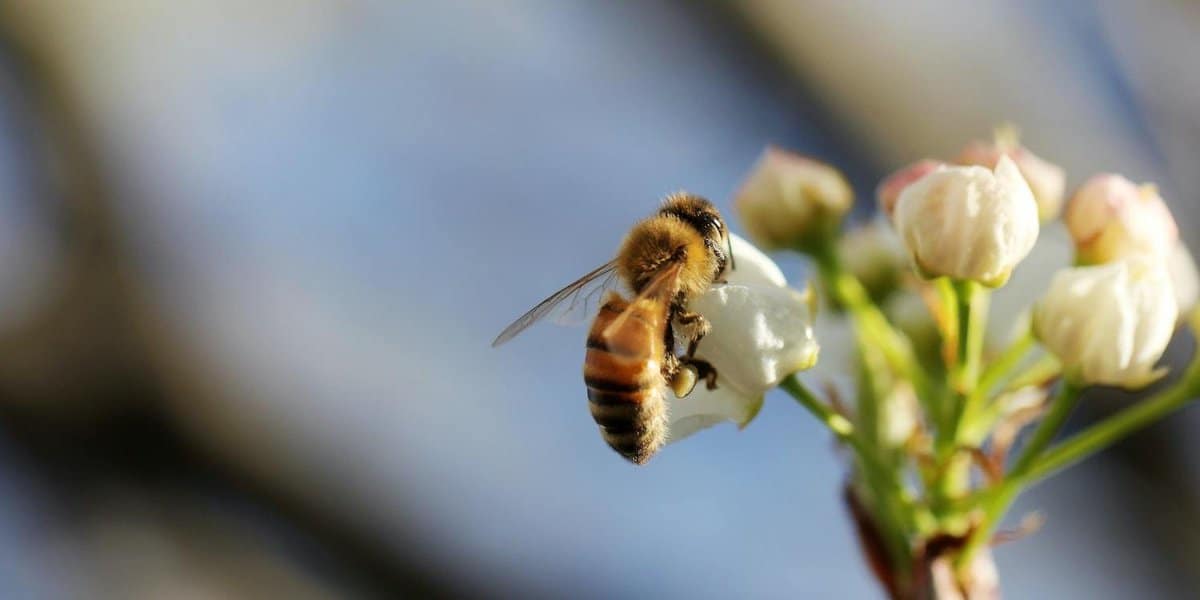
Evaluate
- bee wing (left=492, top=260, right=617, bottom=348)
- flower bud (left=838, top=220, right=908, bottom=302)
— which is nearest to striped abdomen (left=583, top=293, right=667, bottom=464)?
bee wing (left=492, top=260, right=617, bottom=348)

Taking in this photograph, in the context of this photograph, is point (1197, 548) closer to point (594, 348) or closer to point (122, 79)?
point (594, 348)

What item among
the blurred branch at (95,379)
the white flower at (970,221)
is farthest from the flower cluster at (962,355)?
the blurred branch at (95,379)

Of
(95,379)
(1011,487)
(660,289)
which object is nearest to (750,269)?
(660,289)

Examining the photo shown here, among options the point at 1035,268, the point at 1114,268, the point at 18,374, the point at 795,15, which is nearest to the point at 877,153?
the point at 795,15

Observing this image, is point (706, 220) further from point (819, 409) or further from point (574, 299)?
point (819, 409)

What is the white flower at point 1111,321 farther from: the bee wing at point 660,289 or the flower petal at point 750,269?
the bee wing at point 660,289
